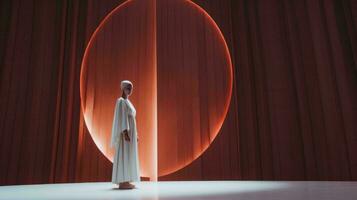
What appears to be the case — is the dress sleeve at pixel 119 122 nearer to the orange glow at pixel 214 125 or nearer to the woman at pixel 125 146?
the woman at pixel 125 146

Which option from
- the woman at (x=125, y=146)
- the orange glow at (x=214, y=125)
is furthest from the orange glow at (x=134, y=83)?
the woman at (x=125, y=146)

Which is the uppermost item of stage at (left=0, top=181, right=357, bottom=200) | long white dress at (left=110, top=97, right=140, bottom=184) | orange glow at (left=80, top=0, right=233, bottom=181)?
orange glow at (left=80, top=0, right=233, bottom=181)

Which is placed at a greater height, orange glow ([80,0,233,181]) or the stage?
orange glow ([80,0,233,181])

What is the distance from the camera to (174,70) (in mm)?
5426

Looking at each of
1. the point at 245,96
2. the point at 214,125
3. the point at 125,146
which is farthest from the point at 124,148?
the point at 245,96

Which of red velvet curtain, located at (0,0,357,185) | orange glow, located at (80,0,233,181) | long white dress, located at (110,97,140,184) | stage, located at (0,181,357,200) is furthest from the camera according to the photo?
orange glow, located at (80,0,233,181)

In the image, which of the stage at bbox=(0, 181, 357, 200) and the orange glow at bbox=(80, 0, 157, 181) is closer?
the stage at bbox=(0, 181, 357, 200)

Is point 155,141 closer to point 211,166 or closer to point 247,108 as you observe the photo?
point 211,166

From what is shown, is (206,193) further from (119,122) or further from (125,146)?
(119,122)

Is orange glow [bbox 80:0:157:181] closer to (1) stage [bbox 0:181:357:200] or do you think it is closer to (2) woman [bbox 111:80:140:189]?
(2) woman [bbox 111:80:140:189]

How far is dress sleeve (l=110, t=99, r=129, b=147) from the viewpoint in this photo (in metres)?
3.38

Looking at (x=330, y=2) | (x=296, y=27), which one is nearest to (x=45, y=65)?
(x=296, y=27)

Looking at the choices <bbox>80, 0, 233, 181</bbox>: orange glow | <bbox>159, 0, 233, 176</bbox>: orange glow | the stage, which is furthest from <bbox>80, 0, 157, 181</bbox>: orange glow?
the stage

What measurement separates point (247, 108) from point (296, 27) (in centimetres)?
170
